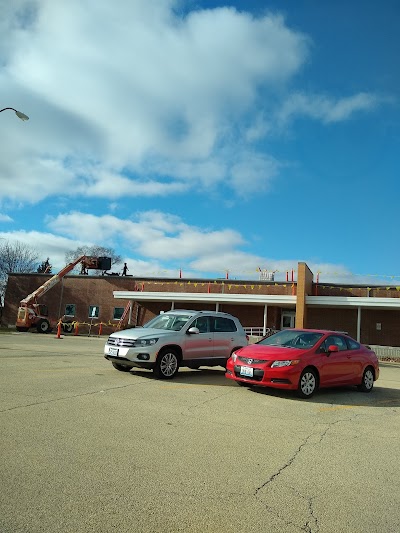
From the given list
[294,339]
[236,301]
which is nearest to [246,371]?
[294,339]

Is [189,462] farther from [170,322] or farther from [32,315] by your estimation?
[32,315]

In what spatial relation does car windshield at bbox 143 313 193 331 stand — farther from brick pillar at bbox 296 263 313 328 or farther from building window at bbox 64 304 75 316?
building window at bbox 64 304 75 316

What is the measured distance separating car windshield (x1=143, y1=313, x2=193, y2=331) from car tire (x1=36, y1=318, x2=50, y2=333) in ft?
81.1

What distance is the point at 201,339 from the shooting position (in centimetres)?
1178

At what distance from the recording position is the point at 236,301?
32812 mm

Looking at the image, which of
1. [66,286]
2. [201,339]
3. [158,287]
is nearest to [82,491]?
[201,339]

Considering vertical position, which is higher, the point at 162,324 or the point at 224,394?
the point at 162,324

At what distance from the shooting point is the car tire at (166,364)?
10648 millimetres

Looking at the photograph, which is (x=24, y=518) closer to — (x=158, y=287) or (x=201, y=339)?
(x=201, y=339)

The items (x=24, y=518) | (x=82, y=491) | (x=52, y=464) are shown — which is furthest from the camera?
(x=52, y=464)

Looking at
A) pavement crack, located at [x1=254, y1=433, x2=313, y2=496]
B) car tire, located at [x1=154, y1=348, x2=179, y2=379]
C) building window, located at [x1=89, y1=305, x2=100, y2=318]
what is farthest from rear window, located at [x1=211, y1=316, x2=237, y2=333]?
building window, located at [x1=89, y1=305, x2=100, y2=318]

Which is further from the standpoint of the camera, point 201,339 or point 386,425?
point 201,339

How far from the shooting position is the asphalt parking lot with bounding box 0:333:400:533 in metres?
3.73

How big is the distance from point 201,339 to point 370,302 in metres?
20.6
